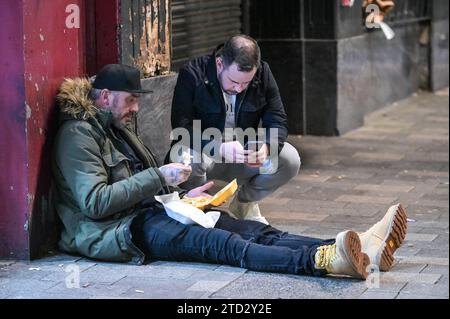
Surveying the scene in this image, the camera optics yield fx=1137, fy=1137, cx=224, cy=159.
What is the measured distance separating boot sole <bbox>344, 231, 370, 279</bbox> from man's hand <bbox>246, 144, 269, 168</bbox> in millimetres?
947

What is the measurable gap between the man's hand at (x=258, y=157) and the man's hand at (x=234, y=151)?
28mm

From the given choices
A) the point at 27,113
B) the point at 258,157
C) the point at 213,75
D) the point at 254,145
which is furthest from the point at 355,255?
the point at 27,113

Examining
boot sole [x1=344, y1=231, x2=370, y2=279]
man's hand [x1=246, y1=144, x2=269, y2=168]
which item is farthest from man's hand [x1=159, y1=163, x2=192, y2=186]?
boot sole [x1=344, y1=231, x2=370, y2=279]

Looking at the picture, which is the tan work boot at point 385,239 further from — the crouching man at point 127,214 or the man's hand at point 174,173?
the man's hand at point 174,173

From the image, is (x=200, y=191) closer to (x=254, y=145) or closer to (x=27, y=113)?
(x=254, y=145)

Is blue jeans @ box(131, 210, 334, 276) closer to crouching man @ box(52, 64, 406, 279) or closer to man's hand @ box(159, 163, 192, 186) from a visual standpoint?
crouching man @ box(52, 64, 406, 279)

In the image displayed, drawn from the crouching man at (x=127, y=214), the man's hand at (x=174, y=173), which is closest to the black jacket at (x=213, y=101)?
the crouching man at (x=127, y=214)

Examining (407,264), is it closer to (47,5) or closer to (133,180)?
(133,180)

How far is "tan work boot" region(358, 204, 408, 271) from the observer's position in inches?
211

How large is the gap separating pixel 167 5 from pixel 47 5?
1172mm

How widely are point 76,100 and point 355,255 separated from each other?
153cm

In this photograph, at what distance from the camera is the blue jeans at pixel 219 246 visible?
5.28 meters

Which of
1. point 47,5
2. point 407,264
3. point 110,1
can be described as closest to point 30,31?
point 47,5
